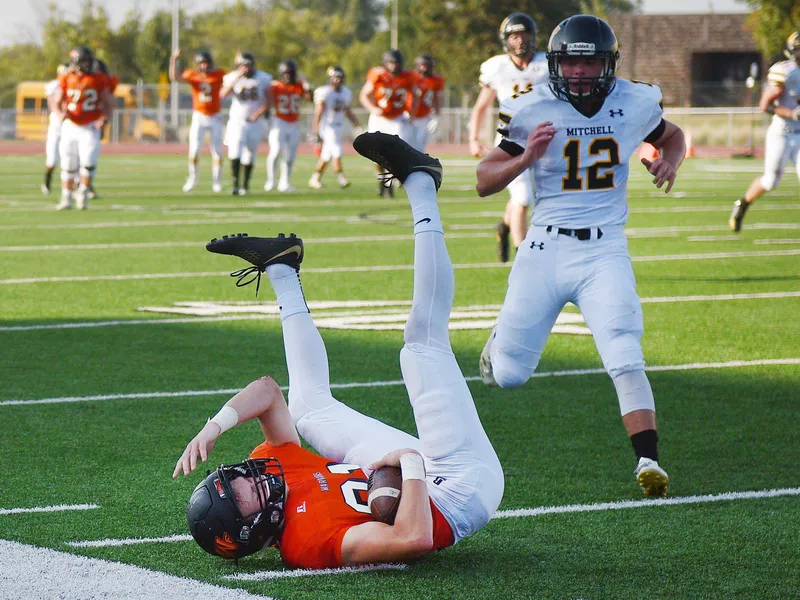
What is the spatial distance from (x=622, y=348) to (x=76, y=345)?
4215 mm

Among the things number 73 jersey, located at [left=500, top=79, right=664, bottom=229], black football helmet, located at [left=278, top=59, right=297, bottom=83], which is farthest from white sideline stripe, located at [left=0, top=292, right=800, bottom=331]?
black football helmet, located at [left=278, top=59, right=297, bottom=83]

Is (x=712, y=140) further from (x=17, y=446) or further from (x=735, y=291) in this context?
(x=17, y=446)

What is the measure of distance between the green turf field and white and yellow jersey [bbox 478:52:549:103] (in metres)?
1.63

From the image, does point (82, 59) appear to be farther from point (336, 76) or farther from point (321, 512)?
point (321, 512)

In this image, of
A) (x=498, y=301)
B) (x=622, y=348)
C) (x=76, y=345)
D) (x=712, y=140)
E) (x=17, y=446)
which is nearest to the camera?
(x=622, y=348)

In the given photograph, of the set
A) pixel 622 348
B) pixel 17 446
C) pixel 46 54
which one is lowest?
pixel 17 446

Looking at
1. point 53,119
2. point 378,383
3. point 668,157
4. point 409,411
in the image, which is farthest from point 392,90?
point 668,157

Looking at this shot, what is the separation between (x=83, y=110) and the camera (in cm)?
1831

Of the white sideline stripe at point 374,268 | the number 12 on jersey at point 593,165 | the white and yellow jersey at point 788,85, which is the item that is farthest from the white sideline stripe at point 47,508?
the white and yellow jersey at point 788,85

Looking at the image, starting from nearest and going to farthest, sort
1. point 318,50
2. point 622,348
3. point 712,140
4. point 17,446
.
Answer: point 622,348
point 17,446
point 712,140
point 318,50

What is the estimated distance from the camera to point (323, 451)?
201 inches

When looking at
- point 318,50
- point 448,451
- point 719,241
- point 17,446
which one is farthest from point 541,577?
point 318,50

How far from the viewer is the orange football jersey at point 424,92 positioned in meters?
22.6

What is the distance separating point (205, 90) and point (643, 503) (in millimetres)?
17770
